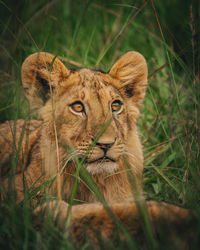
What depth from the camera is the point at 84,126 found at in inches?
103

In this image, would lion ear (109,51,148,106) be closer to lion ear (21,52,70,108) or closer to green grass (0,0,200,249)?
green grass (0,0,200,249)

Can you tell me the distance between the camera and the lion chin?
247cm

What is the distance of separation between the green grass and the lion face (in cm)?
16

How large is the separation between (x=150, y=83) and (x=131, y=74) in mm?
942

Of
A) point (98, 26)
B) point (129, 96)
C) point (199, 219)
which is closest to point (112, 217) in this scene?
point (199, 219)

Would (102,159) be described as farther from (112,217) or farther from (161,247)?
(161,247)

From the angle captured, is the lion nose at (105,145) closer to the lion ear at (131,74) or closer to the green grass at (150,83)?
the green grass at (150,83)

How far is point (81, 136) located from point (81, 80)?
58cm

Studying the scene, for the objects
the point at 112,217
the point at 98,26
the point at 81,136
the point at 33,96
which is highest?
the point at 98,26

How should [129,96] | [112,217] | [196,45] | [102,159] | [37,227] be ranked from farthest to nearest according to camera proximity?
[129,96], [196,45], [102,159], [37,227], [112,217]

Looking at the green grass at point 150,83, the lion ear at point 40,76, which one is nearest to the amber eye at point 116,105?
the green grass at point 150,83

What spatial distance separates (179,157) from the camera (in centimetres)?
339

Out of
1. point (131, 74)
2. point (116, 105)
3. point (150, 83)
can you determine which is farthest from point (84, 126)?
point (150, 83)

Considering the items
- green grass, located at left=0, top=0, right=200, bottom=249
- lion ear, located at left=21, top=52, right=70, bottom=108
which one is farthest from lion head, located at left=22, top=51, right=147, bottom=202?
green grass, located at left=0, top=0, right=200, bottom=249
